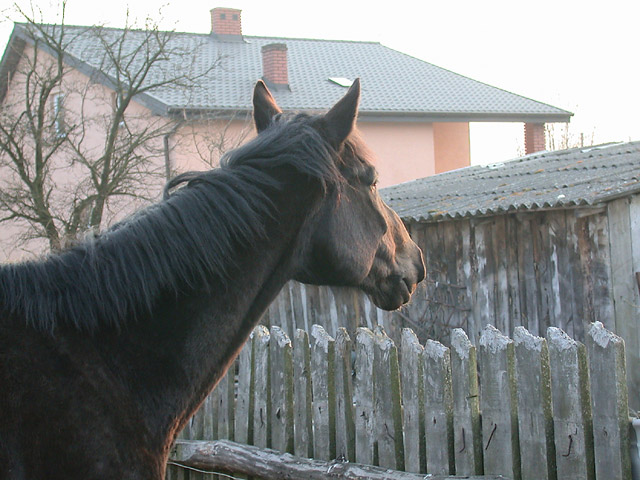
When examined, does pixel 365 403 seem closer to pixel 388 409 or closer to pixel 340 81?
pixel 388 409

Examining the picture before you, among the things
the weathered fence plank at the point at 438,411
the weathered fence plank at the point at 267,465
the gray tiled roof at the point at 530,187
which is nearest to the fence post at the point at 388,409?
the weathered fence plank at the point at 267,465

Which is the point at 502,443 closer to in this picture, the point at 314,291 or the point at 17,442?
the point at 17,442

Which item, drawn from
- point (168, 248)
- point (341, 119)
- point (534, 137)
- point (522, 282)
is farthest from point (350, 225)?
point (534, 137)

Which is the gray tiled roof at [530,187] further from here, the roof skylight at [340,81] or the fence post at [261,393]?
the roof skylight at [340,81]

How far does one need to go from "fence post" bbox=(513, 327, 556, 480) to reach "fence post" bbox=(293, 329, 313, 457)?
5.33 feet

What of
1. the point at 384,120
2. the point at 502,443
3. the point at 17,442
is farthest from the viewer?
the point at 384,120

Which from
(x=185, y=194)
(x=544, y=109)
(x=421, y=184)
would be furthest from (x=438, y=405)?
(x=544, y=109)

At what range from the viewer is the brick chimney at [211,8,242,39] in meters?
28.9

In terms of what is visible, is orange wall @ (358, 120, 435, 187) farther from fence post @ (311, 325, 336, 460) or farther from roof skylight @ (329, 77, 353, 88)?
fence post @ (311, 325, 336, 460)

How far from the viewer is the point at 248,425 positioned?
5523 mm

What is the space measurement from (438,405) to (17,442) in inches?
109

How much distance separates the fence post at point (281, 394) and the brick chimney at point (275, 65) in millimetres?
20855

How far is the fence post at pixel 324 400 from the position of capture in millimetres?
5000

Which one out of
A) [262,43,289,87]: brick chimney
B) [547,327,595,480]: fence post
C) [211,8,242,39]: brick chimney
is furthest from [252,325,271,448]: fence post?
[211,8,242,39]: brick chimney
